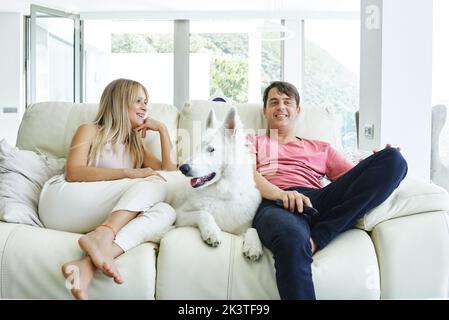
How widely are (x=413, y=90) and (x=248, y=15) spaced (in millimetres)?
3603

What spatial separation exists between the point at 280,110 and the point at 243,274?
2.72ft

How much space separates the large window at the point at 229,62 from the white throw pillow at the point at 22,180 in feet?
13.3

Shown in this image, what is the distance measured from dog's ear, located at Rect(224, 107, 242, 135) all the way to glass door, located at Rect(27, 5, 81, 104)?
426 cm

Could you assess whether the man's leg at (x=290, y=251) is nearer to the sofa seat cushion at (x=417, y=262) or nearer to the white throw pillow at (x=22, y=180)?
the sofa seat cushion at (x=417, y=262)

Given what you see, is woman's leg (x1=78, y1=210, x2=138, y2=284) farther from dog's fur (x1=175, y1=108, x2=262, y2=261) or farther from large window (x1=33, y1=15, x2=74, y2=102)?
large window (x1=33, y1=15, x2=74, y2=102)

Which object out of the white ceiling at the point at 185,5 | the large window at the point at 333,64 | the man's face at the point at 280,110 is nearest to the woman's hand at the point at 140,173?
the man's face at the point at 280,110

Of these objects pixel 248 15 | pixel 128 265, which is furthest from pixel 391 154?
pixel 248 15

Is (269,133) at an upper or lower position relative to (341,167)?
upper

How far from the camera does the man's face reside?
6.02ft

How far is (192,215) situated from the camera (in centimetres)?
145
